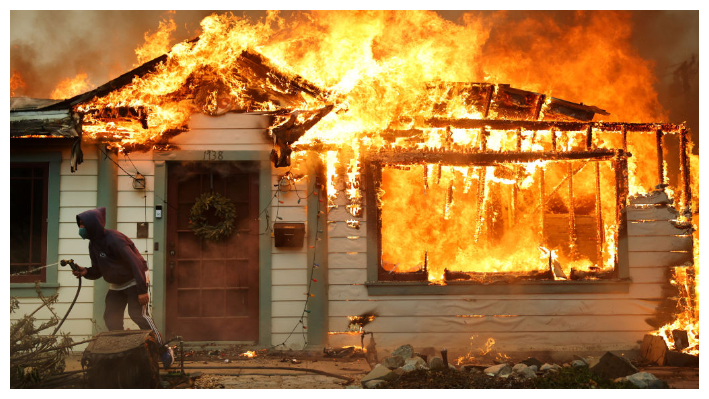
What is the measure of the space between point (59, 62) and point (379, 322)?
9372mm

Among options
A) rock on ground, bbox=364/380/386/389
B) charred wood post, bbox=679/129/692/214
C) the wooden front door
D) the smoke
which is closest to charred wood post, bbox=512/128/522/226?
charred wood post, bbox=679/129/692/214

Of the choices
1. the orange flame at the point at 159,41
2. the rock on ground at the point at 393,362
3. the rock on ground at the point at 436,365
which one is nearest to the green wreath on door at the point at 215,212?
the rock on ground at the point at 393,362

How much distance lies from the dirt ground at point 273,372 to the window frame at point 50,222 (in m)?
1.13

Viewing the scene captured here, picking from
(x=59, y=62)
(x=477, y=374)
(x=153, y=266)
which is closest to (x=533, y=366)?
(x=477, y=374)

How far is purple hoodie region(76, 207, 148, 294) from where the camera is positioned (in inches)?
233

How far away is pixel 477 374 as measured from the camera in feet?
19.6

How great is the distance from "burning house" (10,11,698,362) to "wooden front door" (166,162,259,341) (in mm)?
21

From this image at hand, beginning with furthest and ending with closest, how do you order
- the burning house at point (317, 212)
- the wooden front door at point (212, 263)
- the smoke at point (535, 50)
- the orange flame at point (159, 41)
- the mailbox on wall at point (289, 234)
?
1. the smoke at point (535, 50)
2. the orange flame at point (159, 41)
3. the wooden front door at point (212, 263)
4. the burning house at point (317, 212)
5. the mailbox on wall at point (289, 234)

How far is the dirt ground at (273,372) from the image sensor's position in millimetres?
5684

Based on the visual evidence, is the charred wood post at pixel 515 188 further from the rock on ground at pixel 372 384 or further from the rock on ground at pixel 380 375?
the rock on ground at pixel 372 384

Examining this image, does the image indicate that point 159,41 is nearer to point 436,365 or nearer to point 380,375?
point 380,375

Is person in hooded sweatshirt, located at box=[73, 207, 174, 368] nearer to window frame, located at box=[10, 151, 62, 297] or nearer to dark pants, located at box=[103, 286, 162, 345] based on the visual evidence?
dark pants, located at box=[103, 286, 162, 345]

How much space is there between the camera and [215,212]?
739 centimetres

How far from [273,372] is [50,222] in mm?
3956
